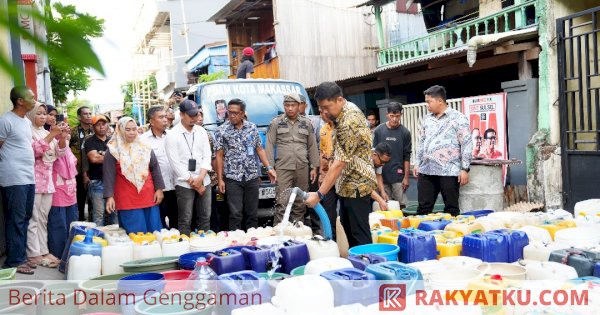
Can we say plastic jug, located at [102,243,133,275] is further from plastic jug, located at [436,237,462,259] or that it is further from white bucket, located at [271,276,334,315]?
plastic jug, located at [436,237,462,259]

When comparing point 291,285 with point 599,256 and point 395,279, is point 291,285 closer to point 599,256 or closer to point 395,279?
point 395,279

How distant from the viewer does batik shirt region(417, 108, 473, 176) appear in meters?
5.16

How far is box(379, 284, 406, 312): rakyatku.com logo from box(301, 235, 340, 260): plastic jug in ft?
2.86

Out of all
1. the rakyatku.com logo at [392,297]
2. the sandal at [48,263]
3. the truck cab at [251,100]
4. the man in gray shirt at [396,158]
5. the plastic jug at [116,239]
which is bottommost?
the sandal at [48,263]

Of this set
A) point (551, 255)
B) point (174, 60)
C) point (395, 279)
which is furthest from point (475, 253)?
point (174, 60)

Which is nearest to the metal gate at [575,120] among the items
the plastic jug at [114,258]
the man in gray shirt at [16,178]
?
the plastic jug at [114,258]

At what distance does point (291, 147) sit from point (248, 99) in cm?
195

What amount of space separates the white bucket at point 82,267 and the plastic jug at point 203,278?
95cm

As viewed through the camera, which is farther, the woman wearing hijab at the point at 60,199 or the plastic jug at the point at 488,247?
the woman wearing hijab at the point at 60,199

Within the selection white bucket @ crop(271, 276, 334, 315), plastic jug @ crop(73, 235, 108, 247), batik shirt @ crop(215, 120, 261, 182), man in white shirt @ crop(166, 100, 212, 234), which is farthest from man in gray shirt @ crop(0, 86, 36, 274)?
white bucket @ crop(271, 276, 334, 315)

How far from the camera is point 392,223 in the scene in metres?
4.42

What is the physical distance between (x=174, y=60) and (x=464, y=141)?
25338 mm

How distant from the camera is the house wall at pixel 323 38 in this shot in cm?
1612

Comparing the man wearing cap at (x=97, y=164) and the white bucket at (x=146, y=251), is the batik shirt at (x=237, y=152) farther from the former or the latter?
the white bucket at (x=146, y=251)
